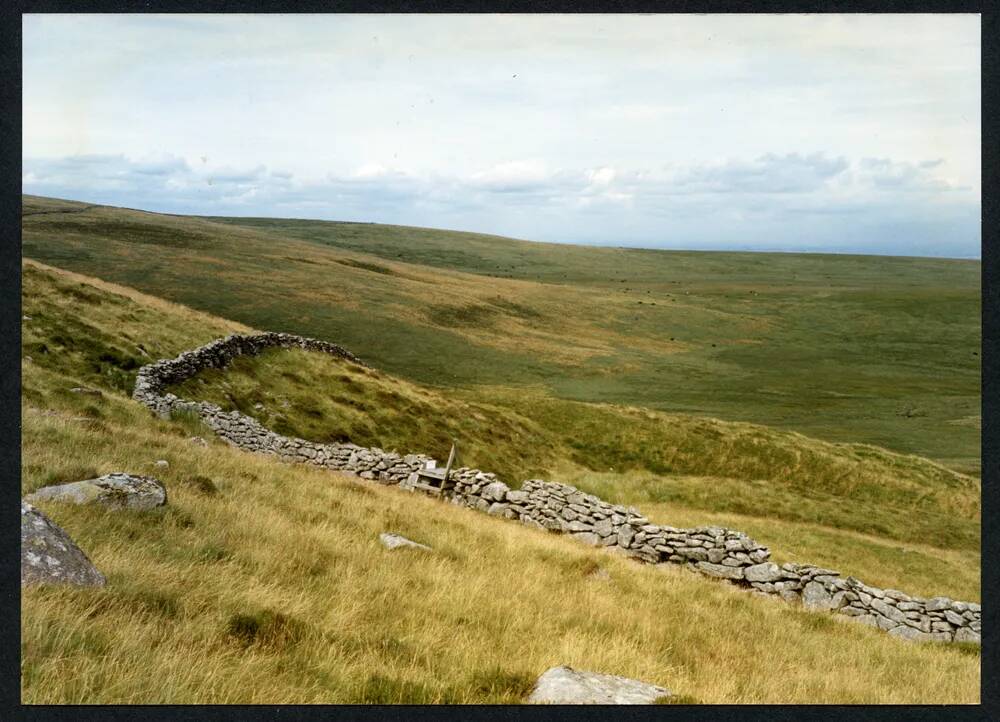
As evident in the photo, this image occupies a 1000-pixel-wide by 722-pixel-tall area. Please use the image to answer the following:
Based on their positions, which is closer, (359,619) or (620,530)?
(359,619)

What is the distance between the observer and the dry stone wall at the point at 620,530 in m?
16.0

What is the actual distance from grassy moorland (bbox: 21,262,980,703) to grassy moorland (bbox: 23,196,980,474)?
37.7 meters

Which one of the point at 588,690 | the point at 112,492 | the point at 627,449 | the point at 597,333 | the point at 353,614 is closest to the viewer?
the point at 588,690

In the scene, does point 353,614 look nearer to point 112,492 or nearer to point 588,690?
point 588,690

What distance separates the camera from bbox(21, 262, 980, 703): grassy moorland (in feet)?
18.7

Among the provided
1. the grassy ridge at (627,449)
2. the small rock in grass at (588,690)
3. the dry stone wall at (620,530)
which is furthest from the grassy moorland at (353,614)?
the grassy ridge at (627,449)

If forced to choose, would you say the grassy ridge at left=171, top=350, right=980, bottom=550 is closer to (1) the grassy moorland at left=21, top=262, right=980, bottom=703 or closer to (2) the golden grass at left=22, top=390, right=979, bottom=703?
(1) the grassy moorland at left=21, top=262, right=980, bottom=703

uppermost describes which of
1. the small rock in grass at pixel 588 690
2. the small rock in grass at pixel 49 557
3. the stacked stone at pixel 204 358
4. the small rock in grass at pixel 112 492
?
the small rock in grass at pixel 49 557

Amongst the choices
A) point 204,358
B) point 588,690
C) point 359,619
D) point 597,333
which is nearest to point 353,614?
point 359,619

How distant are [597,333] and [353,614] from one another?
86.0 m

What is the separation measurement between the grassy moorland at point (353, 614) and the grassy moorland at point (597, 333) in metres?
37.7

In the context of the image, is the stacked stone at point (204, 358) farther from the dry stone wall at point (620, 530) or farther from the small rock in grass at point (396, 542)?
the small rock in grass at point (396, 542)

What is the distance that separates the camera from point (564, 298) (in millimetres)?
114312

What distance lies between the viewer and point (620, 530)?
19.2m
